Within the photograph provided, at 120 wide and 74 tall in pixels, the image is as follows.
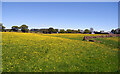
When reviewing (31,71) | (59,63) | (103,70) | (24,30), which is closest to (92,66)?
(103,70)

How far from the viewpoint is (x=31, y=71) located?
1279 cm

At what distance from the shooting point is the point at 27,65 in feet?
47.0

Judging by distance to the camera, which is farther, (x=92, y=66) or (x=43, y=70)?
(x=92, y=66)

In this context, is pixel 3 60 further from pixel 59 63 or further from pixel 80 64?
pixel 80 64

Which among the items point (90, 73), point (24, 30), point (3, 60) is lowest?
point (90, 73)

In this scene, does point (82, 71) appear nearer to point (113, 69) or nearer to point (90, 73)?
point (90, 73)

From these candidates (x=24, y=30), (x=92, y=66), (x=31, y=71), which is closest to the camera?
(x=31, y=71)

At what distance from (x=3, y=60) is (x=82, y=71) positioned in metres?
12.0

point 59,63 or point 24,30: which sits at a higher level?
point 24,30

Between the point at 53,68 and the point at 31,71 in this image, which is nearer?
the point at 31,71

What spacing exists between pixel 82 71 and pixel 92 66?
2425mm

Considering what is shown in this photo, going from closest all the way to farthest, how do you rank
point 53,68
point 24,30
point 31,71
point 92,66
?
1. point 31,71
2. point 53,68
3. point 92,66
4. point 24,30

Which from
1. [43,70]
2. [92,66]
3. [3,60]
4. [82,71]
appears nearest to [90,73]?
[82,71]

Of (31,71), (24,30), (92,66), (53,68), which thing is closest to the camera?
(31,71)
